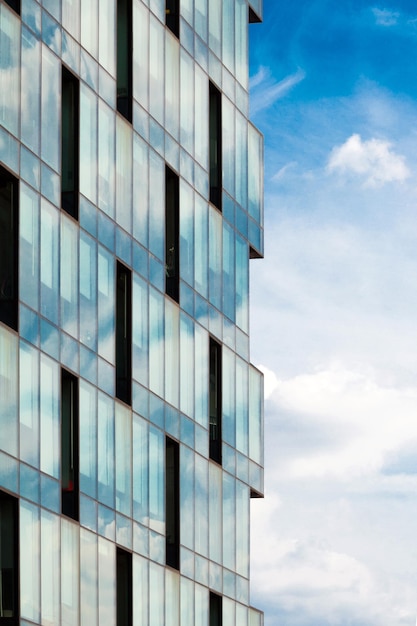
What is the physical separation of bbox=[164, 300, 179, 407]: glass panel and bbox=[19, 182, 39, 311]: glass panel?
35.0ft

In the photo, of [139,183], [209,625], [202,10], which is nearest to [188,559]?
[209,625]

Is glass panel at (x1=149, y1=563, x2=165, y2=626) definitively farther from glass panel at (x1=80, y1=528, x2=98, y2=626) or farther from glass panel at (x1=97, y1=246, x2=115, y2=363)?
glass panel at (x1=97, y1=246, x2=115, y2=363)

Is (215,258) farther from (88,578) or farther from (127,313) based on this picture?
(88,578)

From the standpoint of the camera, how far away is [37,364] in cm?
4394

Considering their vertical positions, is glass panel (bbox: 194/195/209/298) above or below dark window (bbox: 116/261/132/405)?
above

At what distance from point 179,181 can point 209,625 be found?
15.0 metres

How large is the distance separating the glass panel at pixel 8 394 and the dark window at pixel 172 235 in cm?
1350

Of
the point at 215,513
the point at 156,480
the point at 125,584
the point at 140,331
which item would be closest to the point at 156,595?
the point at 125,584

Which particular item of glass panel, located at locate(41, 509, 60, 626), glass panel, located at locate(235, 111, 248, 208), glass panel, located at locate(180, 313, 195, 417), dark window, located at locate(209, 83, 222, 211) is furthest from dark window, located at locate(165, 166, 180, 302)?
glass panel, located at locate(41, 509, 60, 626)

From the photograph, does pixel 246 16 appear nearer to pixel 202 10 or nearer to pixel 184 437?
pixel 202 10

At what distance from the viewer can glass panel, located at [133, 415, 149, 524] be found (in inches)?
1999

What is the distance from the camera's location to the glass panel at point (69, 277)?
4588 cm

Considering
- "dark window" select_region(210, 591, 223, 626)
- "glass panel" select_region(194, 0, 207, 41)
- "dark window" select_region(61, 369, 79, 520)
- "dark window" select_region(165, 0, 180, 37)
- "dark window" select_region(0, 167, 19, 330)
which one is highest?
"glass panel" select_region(194, 0, 207, 41)

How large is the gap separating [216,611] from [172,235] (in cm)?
1305
